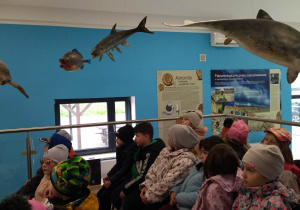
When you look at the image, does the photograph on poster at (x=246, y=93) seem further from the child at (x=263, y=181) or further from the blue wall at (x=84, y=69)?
the child at (x=263, y=181)

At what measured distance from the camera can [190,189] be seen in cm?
214

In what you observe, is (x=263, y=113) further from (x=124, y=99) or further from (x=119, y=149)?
(x=119, y=149)

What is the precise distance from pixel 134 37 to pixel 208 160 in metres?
4.23

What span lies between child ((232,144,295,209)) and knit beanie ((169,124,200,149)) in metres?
0.80

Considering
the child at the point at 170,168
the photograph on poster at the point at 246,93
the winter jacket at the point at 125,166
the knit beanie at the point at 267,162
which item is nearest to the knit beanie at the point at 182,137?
the child at the point at 170,168

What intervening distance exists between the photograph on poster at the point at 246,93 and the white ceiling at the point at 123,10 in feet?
4.53

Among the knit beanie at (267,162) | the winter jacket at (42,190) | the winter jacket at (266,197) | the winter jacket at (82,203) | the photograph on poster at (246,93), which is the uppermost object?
the photograph on poster at (246,93)

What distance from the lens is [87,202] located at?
190 cm

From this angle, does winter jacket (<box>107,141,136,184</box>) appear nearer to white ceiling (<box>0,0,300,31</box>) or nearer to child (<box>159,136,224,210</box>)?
child (<box>159,136,224,210</box>)

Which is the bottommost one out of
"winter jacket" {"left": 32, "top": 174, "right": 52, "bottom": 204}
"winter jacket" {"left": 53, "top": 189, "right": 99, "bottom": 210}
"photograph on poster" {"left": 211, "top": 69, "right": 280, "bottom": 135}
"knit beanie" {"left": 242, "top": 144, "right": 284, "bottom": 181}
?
"winter jacket" {"left": 32, "top": 174, "right": 52, "bottom": 204}

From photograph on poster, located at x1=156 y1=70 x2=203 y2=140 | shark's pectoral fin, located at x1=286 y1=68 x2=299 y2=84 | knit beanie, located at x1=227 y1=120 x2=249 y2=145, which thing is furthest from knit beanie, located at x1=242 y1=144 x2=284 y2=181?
photograph on poster, located at x1=156 y1=70 x2=203 y2=140

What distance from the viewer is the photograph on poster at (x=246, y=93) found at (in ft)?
20.9

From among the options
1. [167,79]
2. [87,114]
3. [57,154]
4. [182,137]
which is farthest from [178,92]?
[57,154]

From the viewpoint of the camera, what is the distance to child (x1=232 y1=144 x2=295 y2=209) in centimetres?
155
